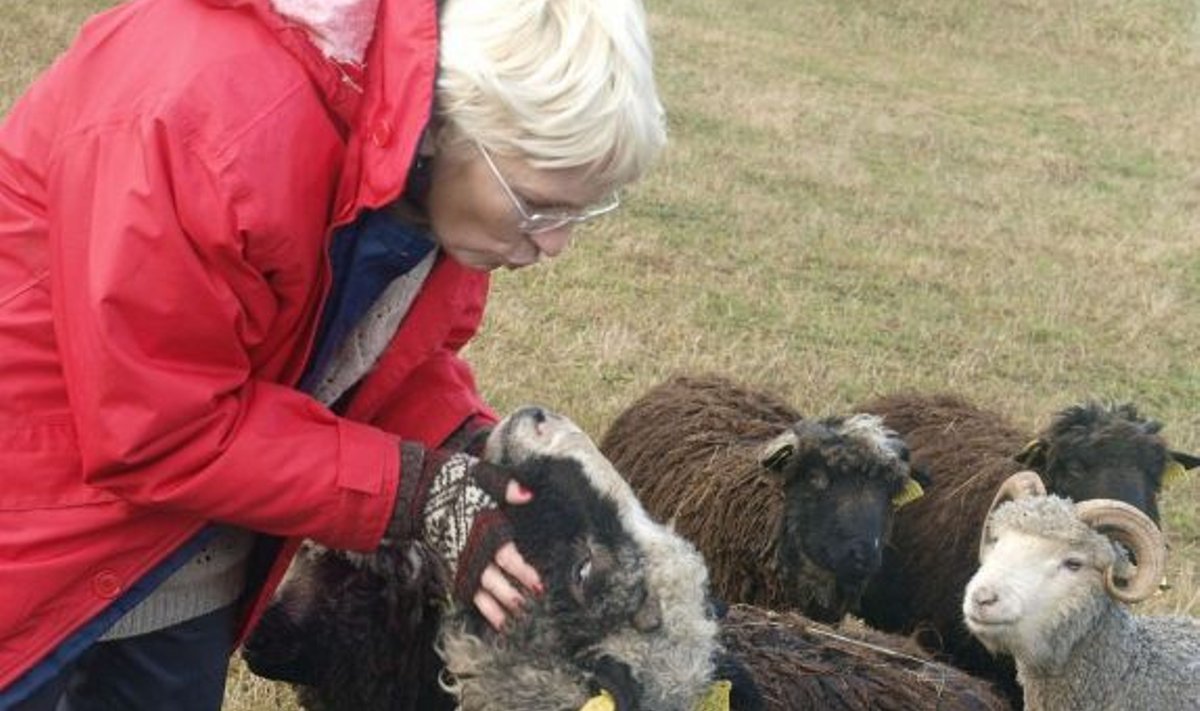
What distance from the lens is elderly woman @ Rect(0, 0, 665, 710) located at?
2.38m

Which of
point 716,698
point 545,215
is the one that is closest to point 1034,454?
point 716,698

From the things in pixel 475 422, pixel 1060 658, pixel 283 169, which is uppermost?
pixel 283 169

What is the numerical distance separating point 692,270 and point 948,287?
2.30 metres

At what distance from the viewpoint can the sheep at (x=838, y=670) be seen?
4.08 m

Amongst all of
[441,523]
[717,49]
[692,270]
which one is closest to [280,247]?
[441,523]

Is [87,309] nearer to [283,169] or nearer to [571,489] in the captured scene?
[283,169]

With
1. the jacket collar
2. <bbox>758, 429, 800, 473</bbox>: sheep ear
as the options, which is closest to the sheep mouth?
<bbox>758, 429, 800, 473</bbox>: sheep ear

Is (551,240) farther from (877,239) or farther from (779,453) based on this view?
(877,239)

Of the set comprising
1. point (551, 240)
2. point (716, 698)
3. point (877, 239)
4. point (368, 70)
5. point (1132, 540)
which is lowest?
point (877, 239)

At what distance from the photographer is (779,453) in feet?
20.9

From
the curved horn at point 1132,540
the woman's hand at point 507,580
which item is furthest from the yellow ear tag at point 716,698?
the curved horn at point 1132,540

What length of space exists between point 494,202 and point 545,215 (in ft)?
0.29

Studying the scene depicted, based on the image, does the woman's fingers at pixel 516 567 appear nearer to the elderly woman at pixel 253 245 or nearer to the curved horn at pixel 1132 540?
the elderly woman at pixel 253 245

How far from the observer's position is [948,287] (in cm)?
1282
